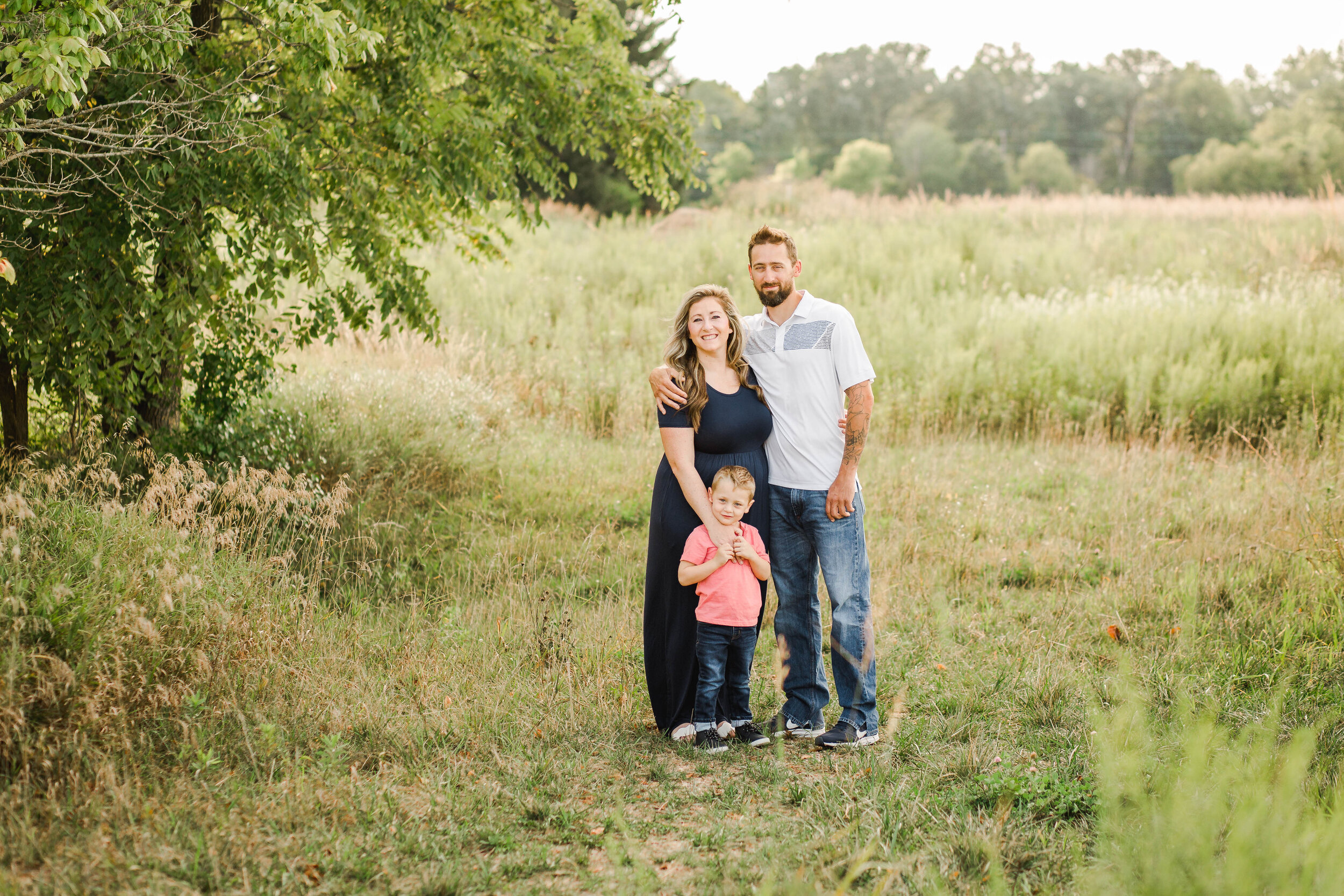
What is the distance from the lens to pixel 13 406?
20.0 ft

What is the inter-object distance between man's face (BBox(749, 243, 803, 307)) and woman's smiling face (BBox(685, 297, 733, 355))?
20cm

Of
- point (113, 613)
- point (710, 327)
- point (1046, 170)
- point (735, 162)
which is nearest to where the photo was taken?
point (113, 613)

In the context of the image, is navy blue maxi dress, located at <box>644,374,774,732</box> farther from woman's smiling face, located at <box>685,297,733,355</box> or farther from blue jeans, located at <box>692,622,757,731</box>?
woman's smiling face, located at <box>685,297,733,355</box>

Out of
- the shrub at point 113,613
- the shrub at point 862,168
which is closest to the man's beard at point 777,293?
the shrub at point 113,613

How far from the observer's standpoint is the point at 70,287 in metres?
5.11

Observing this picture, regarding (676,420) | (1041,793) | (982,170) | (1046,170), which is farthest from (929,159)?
(1041,793)

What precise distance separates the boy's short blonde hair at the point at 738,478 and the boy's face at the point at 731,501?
1 centimetres

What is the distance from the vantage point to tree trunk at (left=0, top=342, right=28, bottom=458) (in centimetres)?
603

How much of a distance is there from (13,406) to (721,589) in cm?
518

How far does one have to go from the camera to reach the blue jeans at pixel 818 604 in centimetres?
Result: 409

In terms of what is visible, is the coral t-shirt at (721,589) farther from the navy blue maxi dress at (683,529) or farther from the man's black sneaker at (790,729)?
the man's black sneaker at (790,729)

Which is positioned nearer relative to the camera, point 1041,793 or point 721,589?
point 1041,793

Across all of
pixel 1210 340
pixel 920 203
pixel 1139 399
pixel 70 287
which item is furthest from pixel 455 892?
pixel 920 203

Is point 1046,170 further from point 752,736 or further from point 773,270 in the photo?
point 752,736
